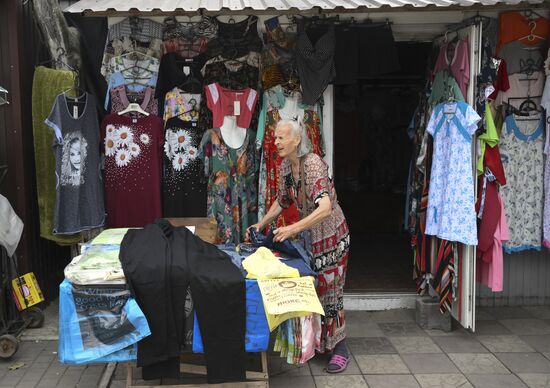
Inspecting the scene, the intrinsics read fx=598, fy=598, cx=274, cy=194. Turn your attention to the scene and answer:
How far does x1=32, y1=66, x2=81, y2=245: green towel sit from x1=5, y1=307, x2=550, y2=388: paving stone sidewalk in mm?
1053

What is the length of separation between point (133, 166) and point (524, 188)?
3.67 m

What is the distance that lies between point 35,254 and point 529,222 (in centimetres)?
474

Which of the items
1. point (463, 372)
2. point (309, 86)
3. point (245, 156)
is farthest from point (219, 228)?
point (463, 372)

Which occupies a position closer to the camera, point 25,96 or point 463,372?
point 463,372

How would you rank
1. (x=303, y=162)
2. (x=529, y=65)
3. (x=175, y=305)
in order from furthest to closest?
(x=529, y=65) → (x=303, y=162) → (x=175, y=305)

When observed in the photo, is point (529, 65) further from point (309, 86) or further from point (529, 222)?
point (309, 86)

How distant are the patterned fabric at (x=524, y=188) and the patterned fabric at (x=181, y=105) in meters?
2.89

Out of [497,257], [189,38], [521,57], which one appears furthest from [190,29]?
[497,257]

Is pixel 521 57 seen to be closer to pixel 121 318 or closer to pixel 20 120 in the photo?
pixel 121 318

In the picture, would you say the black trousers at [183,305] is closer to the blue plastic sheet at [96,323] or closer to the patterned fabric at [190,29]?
the blue plastic sheet at [96,323]

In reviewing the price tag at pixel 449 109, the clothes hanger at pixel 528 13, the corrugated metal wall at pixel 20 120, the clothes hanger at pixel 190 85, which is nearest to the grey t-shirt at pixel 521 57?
the clothes hanger at pixel 528 13

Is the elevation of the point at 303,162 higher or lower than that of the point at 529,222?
higher

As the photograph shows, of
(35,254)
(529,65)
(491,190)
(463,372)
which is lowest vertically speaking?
(463,372)

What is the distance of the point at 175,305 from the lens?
367cm
